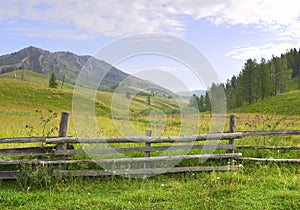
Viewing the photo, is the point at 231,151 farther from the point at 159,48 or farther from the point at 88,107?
the point at 88,107

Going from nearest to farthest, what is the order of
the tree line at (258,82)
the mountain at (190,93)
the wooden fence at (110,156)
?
1. the wooden fence at (110,156)
2. the mountain at (190,93)
3. the tree line at (258,82)

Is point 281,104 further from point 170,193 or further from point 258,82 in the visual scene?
point 170,193

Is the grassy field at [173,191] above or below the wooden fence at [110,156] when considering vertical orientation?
below

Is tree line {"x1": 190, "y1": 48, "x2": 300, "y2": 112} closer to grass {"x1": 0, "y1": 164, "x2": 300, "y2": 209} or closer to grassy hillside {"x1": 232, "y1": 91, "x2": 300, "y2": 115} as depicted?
grassy hillside {"x1": 232, "y1": 91, "x2": 300, "y2": 115}

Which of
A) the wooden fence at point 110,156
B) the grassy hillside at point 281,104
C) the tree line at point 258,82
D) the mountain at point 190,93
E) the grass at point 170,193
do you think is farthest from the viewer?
the tree line at point 258,82

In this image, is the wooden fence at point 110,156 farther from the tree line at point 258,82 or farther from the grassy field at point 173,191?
the tree line at point 258,82

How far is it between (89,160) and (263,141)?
15.7ft

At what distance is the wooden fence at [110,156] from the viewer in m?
6.03

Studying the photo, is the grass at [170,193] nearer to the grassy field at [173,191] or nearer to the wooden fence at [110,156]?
the grassy field at [173,191]

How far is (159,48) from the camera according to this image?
22.3 ft

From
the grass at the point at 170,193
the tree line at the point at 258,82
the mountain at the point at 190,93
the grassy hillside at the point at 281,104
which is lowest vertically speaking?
the grass at the point at 170,193

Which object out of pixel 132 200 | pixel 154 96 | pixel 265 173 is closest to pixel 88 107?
pixel 154 96

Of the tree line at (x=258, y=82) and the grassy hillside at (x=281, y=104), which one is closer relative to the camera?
the grassy hillside at (x=281, y=104)

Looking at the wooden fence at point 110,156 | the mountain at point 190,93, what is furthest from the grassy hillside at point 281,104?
the mountain at point 190,93
